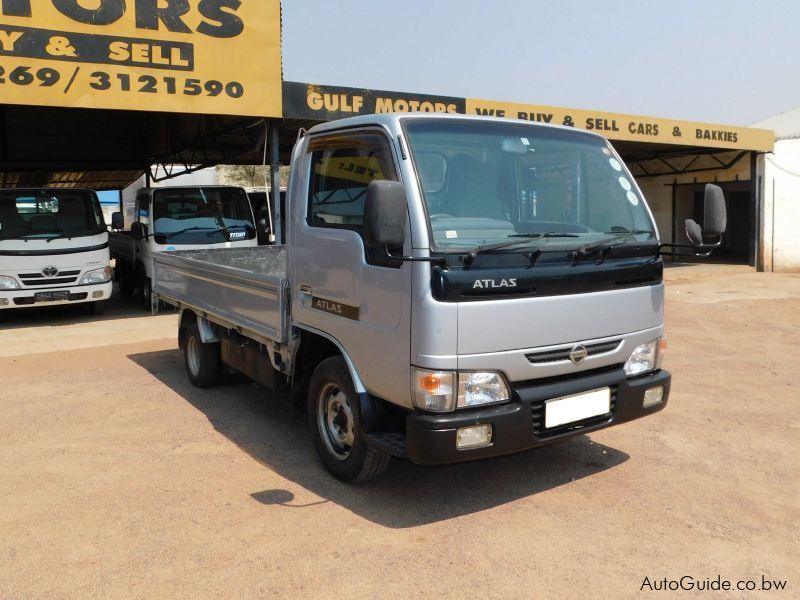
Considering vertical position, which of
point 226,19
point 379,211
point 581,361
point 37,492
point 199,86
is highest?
point 226,19

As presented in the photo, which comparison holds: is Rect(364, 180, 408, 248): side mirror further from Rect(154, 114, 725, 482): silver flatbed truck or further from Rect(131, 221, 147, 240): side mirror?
Rect(131, 221, 147, 240): side mirror

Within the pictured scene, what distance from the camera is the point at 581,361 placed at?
143 inches

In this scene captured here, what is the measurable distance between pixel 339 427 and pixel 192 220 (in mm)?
7946

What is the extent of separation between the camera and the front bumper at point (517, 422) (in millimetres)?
3232

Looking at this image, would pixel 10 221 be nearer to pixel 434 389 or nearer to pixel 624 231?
pixel 434 389

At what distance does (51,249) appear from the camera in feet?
32.1

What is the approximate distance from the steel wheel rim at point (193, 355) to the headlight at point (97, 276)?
4.47 meters

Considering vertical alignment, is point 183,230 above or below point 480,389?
above

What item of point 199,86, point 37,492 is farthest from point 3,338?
point 37,492

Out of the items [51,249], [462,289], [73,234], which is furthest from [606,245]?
[73,234]

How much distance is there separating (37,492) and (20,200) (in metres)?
7.29

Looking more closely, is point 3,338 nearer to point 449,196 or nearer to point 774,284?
point 449,196
